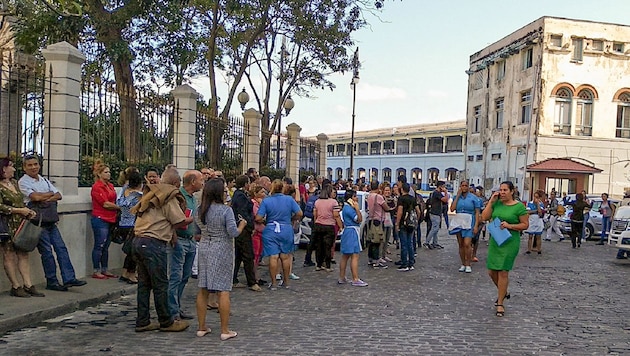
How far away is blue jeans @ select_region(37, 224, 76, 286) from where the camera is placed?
8.30 m

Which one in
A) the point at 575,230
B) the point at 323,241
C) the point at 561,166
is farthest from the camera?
the point at 561,166

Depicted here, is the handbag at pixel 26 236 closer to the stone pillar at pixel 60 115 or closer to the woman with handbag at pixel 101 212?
the woman with handbag at pixel 101 212

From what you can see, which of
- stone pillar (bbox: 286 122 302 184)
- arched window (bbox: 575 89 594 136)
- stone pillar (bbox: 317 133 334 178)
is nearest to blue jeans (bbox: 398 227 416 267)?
stone pillar (bbox: 286 122 302 184)

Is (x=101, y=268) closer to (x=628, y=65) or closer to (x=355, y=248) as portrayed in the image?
(x=355, y=248)

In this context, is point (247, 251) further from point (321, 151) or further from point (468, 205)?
point (321, 151)

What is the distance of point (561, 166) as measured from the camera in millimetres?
30578

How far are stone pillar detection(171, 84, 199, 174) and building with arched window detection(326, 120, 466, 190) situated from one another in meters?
39.7

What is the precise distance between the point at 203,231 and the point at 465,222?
658 cm

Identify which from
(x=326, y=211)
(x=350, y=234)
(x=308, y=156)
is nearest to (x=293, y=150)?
(x=308, y=156)

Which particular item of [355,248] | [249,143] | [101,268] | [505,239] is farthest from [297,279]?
[249,143]

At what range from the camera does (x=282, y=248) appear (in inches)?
383

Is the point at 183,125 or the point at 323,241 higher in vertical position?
the point at 183,125

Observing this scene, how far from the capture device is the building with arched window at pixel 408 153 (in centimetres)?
5669

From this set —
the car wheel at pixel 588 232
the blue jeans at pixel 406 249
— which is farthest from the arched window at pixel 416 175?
the blue jeans at pixel 406 249
